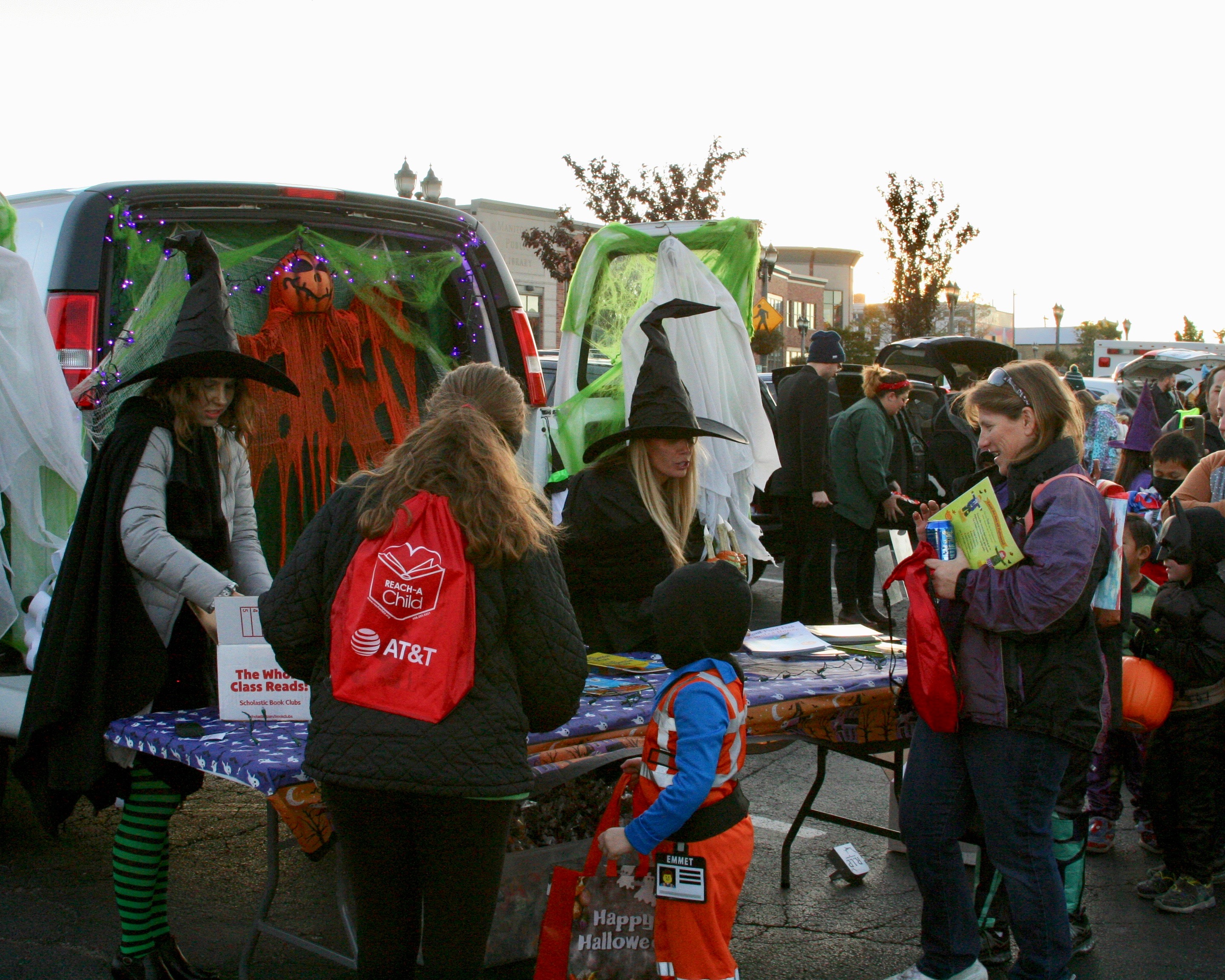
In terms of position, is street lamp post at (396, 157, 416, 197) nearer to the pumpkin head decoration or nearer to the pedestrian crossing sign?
the pedestrian crossing sign

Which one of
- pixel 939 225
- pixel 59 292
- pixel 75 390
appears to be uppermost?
pixel 939 225

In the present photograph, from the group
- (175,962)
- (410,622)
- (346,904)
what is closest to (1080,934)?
(346,904)

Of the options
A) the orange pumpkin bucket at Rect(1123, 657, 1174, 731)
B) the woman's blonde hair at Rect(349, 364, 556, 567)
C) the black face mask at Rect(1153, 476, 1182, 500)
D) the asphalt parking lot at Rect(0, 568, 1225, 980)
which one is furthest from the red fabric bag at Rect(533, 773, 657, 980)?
the black face mask at Rect(1153, 476, 1182, 500)

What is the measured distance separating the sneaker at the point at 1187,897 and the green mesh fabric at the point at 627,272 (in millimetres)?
3123

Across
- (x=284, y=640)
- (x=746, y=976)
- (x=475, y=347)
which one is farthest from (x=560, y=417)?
(x=284, y=640)

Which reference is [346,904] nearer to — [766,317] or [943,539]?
[943,539]

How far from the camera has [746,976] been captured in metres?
3.36

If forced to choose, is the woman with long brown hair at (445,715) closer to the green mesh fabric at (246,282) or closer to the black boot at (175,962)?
the black boot at (175,962)

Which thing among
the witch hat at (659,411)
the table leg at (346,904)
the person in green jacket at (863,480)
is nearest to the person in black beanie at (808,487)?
the person in green jacket at (863,480)

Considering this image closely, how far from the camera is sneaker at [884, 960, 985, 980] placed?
3.02 meters

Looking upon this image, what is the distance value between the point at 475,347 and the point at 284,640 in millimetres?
2757

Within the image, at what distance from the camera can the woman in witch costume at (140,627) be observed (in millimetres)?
3006

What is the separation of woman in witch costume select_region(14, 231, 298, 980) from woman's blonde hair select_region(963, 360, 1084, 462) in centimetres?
205

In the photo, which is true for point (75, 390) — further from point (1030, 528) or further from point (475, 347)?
point (1030, 528)
